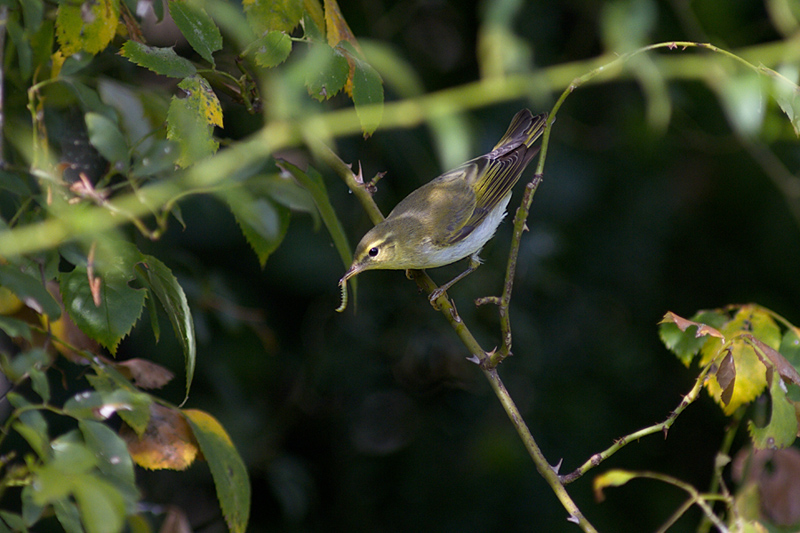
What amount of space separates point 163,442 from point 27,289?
0.49m

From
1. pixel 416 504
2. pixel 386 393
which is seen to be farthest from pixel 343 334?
pixel 416 504

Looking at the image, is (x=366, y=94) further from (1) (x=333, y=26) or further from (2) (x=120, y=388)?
(2) (x=120, y=388)

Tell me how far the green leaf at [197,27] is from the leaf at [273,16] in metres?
0.11

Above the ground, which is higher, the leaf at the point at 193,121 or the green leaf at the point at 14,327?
the leaf at the point at 193,121

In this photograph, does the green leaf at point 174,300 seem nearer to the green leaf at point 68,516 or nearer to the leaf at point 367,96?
the green leaf at point 68,516

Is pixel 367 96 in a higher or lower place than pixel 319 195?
higher

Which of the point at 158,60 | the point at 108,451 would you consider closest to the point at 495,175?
the point at 158,60

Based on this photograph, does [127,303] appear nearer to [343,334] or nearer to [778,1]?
[343,334]

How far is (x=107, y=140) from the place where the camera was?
3.90ft

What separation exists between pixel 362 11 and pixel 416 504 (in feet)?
7.84

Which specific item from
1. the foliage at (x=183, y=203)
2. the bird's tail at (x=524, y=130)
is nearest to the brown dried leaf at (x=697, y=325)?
the foliage at (x=183, y=203)

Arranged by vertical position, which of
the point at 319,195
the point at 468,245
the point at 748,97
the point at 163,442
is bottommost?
the point at 468,245

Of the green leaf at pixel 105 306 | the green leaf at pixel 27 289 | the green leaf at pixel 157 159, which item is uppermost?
the green leaf at pixel 157 159

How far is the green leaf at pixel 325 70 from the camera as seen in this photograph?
1373 millimetres
